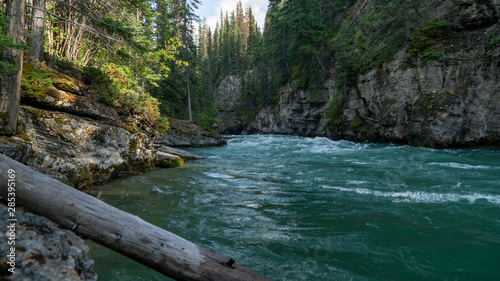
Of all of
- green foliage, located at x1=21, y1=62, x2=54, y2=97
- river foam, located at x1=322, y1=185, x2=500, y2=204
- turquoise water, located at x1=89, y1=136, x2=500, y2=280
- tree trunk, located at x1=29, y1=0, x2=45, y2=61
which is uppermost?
tree trunk, located at x1=29, y1=0, x2=45, y2=61

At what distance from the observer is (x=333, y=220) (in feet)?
14.9

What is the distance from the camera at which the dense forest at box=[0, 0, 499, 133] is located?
696 cm

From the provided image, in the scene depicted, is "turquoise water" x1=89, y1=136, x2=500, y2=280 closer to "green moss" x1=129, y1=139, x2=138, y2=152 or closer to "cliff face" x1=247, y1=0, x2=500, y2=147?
"green moss" x1=129, y1=139, x2=138, y2=152

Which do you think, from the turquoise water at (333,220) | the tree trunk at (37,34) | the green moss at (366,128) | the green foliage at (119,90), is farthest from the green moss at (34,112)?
the green moss at (366,128)

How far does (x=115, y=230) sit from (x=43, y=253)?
75cm

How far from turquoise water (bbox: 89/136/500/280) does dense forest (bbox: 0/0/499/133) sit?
404 centimetres

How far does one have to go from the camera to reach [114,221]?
2561 mm

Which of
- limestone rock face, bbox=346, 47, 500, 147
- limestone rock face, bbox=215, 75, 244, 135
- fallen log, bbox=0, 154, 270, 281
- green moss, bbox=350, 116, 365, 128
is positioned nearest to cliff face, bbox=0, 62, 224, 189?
fallen log, bbox=0, 154, 270, 281

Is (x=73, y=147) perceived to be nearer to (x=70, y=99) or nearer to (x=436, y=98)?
(x=70, y=99)

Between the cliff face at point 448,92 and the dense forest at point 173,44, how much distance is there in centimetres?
90

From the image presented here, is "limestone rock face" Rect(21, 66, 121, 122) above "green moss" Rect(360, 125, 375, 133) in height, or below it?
above

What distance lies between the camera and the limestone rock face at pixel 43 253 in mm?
1560

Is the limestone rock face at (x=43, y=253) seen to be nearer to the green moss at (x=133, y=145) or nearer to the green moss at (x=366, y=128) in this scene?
the green moss at (x=133, y=145)

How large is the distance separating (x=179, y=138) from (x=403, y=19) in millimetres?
21743
